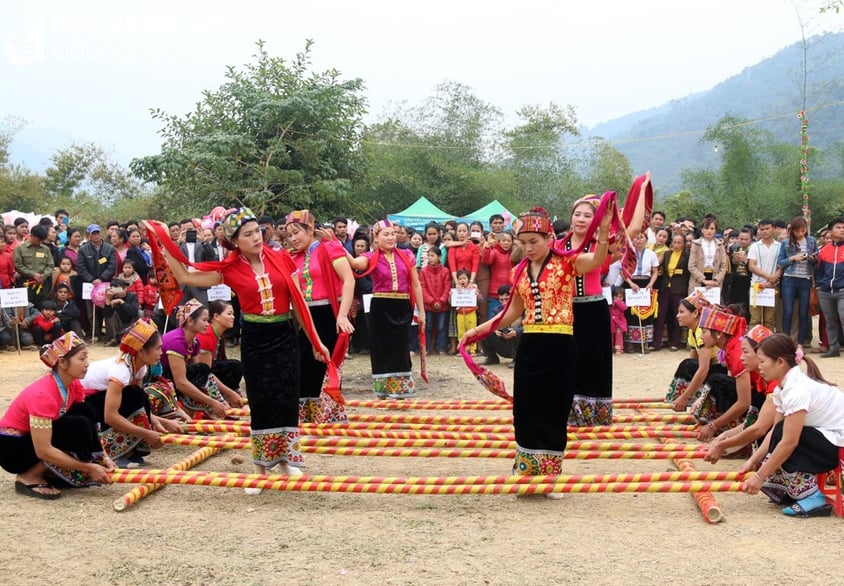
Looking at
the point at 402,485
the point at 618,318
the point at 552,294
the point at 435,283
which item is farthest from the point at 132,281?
the point at 552,294

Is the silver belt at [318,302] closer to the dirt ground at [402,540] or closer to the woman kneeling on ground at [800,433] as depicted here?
the dirt ground at [402,540]

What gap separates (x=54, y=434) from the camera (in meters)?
5.26

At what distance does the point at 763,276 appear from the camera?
11.8 meters

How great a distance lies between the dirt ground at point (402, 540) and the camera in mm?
3996

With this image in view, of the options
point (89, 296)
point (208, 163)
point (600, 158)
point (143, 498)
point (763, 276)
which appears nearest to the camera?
point (143, 498)

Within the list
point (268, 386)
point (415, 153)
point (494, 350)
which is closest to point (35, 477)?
point (268, 386)

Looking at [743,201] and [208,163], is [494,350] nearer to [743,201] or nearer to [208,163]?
[208,163]

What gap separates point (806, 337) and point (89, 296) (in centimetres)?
1057

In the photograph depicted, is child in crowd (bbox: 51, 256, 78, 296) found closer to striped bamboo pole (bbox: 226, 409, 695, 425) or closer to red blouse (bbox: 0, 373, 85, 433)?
striped bamboo pole (bbox: 226, 409, 695, 425)

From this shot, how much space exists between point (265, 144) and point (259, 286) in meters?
12.5

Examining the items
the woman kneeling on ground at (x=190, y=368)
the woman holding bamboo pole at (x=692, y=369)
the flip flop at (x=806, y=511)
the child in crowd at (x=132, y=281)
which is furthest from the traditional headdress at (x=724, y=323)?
the child in crowd at (x=132, y=281)

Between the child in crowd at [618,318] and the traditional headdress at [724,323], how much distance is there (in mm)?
5372

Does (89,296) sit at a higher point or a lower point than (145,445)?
higher

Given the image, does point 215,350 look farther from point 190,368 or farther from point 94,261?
point 94,261
